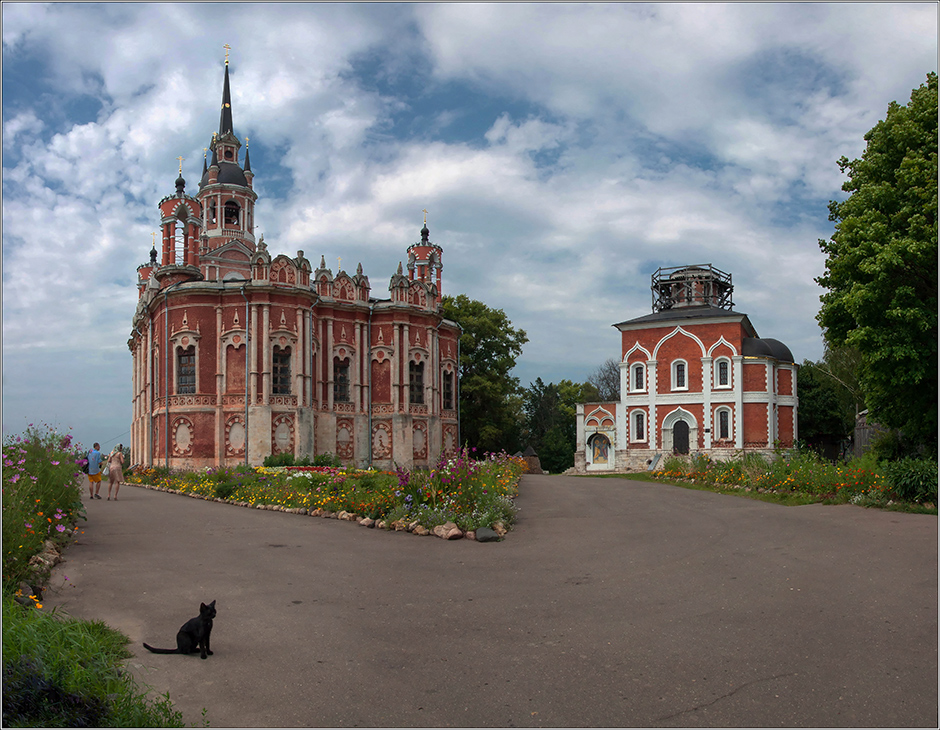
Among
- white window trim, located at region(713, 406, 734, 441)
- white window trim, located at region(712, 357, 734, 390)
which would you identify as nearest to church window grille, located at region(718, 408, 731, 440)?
white window trim, located at region(713, 406, 734, 441)

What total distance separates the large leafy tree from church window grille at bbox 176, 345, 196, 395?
2632 cm

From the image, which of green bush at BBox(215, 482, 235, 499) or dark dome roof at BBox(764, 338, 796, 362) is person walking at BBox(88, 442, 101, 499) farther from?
dark dome roof at BBox(764, 338, 796, 362)

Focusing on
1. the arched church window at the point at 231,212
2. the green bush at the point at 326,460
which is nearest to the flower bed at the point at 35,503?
the green bush at the point at 326,460

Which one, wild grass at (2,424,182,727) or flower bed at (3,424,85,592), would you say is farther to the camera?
flower bed at (3,424,85,592)

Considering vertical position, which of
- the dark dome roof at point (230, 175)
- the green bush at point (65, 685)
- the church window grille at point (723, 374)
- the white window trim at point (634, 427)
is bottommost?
the green bush at point (65, 685)

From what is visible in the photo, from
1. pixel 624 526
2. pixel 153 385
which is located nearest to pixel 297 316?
pixel 153 385

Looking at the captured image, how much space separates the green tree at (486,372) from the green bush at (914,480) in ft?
109

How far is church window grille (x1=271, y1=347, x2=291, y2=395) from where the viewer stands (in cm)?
3331

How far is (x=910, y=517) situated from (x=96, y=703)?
632 inches

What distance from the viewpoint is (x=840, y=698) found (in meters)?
5.64

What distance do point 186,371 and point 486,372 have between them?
22.9 metres

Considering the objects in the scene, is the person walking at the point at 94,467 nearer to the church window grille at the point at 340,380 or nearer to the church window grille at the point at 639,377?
the church window grille at the point at 340,380

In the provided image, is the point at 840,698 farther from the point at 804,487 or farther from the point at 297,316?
the point at 297,316

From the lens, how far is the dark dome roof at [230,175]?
42.3m
